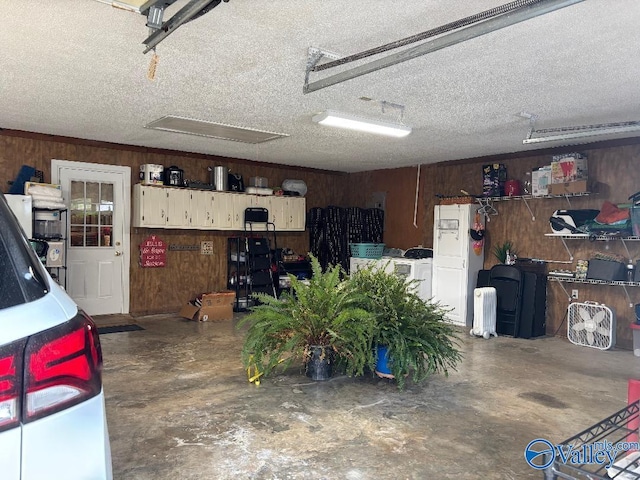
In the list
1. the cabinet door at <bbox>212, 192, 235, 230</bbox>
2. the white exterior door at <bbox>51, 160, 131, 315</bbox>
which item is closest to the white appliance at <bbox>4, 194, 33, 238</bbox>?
the white exterior door at <bbox>51, 160, 131, 315</bbox>

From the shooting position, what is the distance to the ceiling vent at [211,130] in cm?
538

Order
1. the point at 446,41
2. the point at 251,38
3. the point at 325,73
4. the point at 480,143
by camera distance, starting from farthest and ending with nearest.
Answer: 1. the point at 480,143
2. the point at 325,73
3. the point at 251,38
4. the point at 446,41

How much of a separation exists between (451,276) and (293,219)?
307 cm

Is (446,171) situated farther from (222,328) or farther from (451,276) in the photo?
(222,328)

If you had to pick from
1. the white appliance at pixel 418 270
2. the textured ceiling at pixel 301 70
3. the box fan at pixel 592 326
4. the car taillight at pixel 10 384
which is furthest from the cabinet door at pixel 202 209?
the car taillight at pixel 10 384

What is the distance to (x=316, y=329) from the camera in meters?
4.14

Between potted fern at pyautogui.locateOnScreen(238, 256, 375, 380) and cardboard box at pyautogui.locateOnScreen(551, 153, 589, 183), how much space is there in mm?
3678

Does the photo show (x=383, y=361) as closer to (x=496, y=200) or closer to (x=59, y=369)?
(x=59, y=369)

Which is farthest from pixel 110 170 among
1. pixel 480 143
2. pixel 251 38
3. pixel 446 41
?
pixel 446 41

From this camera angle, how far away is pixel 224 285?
8.16 meters

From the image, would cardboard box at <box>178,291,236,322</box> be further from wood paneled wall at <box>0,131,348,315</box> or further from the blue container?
the blue container

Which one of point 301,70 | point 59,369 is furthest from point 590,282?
point 59,369

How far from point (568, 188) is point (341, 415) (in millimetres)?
4534

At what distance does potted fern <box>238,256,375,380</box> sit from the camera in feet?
13.1
